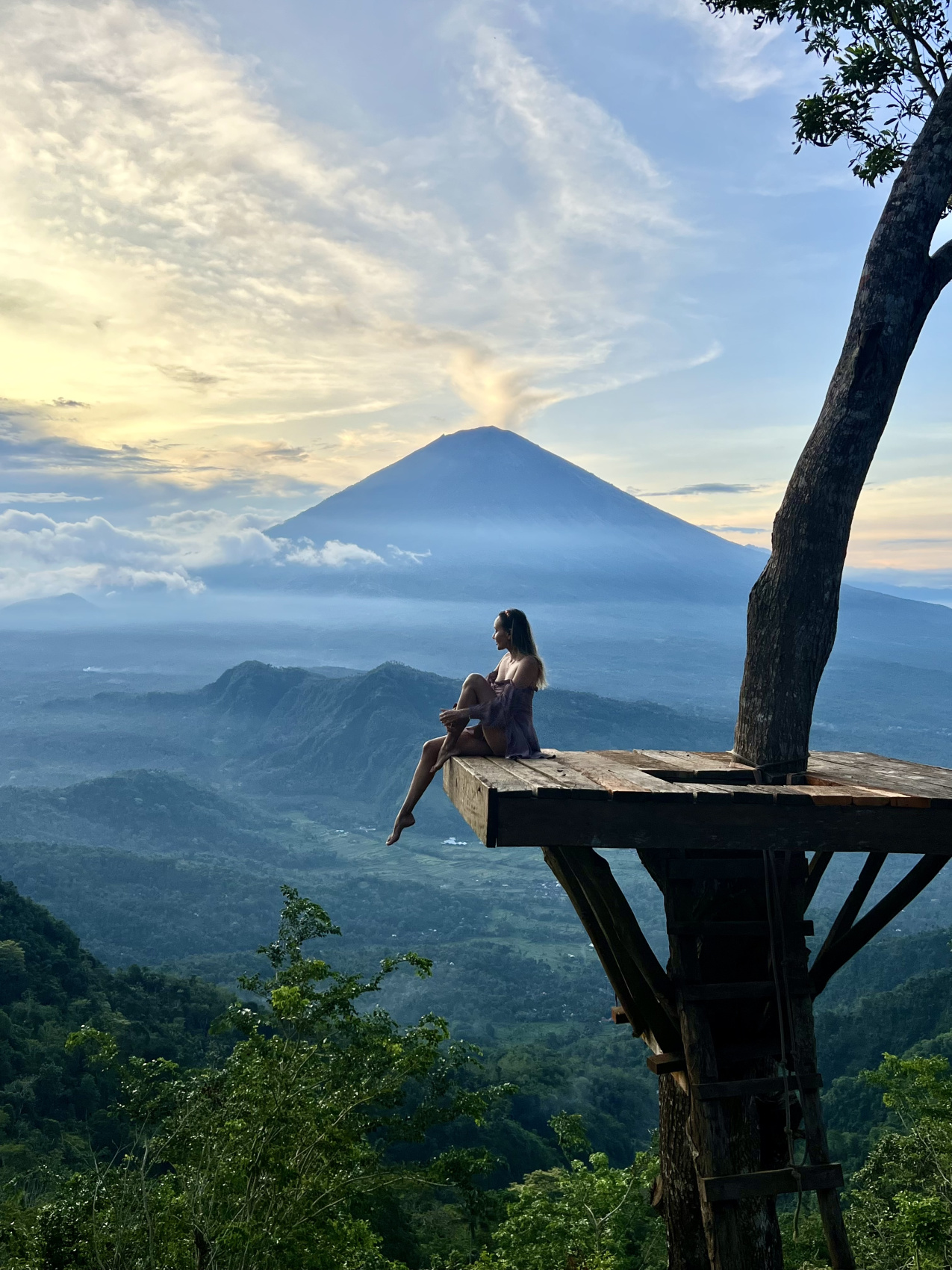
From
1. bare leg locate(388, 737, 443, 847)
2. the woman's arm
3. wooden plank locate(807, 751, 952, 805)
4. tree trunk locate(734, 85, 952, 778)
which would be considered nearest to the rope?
wooden plank locate(807, 751, 952, 805)

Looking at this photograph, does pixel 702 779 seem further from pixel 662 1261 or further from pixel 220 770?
pixel 220 770

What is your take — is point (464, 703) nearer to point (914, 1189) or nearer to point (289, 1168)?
point (289, 1168)

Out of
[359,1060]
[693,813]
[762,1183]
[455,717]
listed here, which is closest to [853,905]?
[762,1183]

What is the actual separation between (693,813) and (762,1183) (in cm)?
151

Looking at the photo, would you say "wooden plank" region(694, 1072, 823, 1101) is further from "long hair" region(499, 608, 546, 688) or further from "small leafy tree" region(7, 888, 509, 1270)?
"small leafy tree" region(7, 888, 509, 1270)

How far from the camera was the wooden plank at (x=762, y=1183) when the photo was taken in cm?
344

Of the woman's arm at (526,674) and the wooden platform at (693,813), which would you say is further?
the woman's arm at (526,674)

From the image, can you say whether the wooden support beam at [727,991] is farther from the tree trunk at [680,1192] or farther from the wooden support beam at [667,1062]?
the tree trunk at [680,1192]

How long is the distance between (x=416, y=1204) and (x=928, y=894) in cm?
8601

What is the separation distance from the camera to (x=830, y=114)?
5.68m

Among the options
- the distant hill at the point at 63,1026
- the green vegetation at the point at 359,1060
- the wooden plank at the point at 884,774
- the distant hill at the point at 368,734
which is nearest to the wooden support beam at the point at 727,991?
the wooden plank at the point at 884,774

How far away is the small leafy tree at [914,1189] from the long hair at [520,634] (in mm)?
7058

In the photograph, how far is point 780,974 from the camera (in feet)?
12.6

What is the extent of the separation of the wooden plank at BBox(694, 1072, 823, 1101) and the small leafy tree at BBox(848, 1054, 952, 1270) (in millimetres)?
5963
